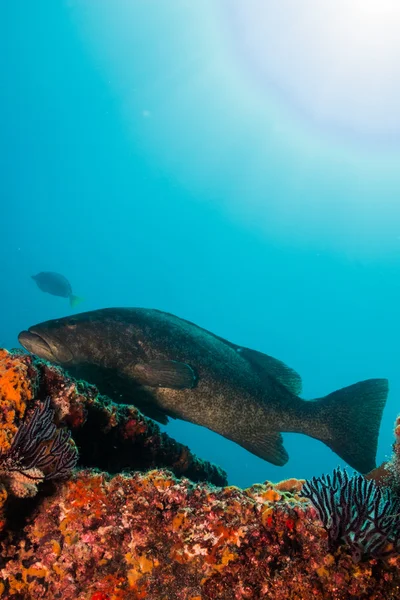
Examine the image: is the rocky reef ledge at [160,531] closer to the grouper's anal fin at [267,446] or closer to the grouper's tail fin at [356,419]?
the grouper's tail fin at [356,419]

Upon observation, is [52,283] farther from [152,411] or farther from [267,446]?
[267,446]

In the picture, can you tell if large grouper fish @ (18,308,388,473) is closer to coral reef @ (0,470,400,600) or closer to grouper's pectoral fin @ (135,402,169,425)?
grouper's pectoral fin @ (135,402,169,425)

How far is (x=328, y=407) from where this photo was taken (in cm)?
482

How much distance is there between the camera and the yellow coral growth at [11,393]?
2371 mm

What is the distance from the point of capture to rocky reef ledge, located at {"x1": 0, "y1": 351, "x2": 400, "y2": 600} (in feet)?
6.18

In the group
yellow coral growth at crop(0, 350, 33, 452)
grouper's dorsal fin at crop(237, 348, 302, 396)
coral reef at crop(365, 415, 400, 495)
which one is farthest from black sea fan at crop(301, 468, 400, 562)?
grouper's dorsal fin at crop(237, 348, 302, 396)

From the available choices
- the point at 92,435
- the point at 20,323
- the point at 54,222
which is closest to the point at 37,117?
the point at 54,222

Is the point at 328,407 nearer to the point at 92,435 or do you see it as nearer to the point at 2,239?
the point at 92,435

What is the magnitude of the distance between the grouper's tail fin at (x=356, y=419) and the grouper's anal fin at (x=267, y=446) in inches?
22.9

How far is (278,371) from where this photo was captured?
5.38m

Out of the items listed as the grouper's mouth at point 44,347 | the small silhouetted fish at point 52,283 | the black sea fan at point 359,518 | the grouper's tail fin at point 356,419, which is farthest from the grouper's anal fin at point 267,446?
the small silhouetted fish at point 52,283

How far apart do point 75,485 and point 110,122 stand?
11119cm

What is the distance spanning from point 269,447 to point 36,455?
3.36 metres

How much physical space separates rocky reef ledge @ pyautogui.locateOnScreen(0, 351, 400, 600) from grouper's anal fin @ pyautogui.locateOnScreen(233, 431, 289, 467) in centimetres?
222
